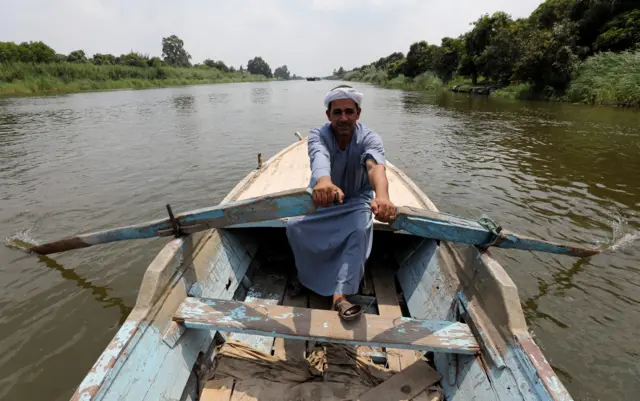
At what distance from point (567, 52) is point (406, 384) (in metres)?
22.0

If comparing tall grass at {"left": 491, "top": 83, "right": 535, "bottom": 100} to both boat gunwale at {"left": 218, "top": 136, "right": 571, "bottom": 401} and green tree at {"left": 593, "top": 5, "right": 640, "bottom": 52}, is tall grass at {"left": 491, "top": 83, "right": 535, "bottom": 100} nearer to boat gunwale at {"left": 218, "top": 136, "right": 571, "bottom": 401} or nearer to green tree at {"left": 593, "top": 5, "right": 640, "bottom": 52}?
green tree at {"left": 593, "top": 5, "right": 640, "bottom": 52}

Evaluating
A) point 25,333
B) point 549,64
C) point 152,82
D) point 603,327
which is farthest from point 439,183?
point 152,82


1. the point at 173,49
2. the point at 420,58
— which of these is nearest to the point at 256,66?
the point at 173,49

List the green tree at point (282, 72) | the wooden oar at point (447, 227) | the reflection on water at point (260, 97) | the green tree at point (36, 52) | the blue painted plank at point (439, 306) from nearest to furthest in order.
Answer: the blue painted plank at point (439, 306) → the wooden oar at point (447, 227) → the reflection on water at point (260, 97) → the green tree at point (36, 52) → the green tree at point (282, 72)

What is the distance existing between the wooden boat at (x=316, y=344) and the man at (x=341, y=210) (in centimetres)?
38

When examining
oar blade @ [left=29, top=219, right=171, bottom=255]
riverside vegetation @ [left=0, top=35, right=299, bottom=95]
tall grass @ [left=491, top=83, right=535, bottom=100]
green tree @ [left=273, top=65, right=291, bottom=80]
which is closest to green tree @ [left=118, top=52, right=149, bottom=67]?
riverside vegetation @ [left=0, top=35, right=299, bottom=95]

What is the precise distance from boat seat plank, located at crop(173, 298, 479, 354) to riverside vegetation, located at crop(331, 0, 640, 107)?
17730mm

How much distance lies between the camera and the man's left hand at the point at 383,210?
1931 millimetres

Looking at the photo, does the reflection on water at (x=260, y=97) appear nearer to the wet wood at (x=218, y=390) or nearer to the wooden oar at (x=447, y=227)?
the wooden oar at (x=447, y=227)

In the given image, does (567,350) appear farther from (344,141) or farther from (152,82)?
(152,82)

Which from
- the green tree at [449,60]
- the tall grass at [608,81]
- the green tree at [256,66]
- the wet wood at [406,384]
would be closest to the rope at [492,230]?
the wet wood at [406,384]

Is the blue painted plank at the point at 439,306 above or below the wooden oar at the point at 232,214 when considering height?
below

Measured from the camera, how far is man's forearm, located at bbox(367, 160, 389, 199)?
2.11m

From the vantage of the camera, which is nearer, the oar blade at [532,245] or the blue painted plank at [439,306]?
the blue painted plank at [439,306]
